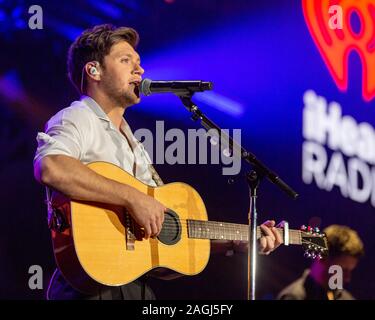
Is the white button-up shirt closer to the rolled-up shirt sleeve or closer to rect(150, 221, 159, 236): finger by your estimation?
the rolled-up shirt sleeve

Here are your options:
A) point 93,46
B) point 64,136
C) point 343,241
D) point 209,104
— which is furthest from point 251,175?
point 343,241

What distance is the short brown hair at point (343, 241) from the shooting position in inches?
182

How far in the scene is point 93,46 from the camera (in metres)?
3.21

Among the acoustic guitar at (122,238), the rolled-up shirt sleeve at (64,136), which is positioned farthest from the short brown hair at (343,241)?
the rolled-up shirt sleeve at (64,136)

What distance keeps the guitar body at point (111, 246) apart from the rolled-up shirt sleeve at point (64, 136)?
0.43 ft

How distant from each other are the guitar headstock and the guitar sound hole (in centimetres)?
91

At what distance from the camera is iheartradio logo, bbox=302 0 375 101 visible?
4.74 metres

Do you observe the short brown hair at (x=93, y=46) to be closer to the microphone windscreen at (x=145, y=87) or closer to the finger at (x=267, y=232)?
the microphone windscreen at (x=145, y=87)

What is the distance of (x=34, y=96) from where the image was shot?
13.4 ft

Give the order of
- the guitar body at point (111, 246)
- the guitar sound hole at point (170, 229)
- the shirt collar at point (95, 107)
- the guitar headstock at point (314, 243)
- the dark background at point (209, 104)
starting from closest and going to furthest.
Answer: the guitar body at point (111, 246) < the guitar sound hole at point (170, 229) < the shirt collar at point (95, 107) < the guitar headstock at point (314, 243) < the dark background at point (209, 104)
